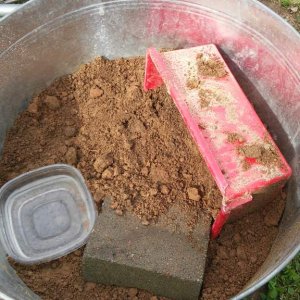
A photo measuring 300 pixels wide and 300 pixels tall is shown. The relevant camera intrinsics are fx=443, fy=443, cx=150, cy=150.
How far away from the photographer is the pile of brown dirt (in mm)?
1774

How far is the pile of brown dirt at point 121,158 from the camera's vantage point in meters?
1.77

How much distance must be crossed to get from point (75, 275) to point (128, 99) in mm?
841

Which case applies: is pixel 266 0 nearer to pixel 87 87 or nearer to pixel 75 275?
pixel 87 87

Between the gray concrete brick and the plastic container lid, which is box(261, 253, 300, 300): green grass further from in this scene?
the plastic container lid

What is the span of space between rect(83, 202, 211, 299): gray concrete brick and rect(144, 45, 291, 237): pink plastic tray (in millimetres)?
145

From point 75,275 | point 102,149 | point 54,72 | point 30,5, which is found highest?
point 30,5

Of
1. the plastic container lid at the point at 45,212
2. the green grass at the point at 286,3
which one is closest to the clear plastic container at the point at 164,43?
the plastic container lid at the point at 45,212

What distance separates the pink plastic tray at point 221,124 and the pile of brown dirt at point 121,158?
0.13 m

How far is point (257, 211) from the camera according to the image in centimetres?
191

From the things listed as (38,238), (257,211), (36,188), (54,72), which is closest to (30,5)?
(54,72)

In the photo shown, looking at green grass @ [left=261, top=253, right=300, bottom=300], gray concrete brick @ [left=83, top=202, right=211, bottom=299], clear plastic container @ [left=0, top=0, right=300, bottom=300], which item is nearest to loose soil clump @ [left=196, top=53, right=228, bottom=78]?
clear plastic container @ [left=0, top=0, right=300, bottom=300]

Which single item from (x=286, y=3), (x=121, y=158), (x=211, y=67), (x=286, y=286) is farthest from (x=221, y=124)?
(x=286, y=3)

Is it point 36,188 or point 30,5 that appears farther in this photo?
point 36,188

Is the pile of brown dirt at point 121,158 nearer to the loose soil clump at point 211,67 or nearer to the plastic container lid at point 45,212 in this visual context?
the plastic container lid at point 45,212
